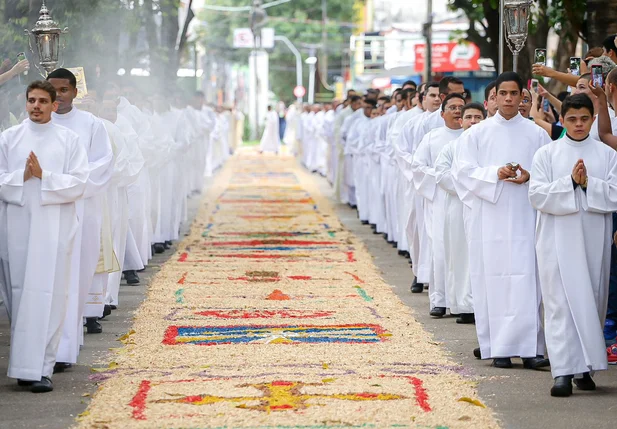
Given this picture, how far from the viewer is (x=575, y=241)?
7.51m

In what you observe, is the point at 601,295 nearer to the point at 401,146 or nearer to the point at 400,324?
the point at 400,324

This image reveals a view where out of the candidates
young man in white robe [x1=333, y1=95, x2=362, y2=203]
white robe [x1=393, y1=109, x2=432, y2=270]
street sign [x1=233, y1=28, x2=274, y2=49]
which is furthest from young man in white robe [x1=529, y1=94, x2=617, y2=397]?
street sign [x1=233, y1=28, x2=274, y2=49]

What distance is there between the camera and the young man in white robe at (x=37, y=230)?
7574mm

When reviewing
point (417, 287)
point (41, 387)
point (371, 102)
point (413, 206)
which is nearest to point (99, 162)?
point (41, 387)

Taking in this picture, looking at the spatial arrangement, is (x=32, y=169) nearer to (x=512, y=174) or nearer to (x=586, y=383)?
(x=512, y=174)

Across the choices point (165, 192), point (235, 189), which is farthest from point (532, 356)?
point (235, 189)

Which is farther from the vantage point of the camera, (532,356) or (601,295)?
(532,356)

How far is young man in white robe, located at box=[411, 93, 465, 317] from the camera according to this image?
10461 millimetres

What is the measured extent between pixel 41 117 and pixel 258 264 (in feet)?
20.2

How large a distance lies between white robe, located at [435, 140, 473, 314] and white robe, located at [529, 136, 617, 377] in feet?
7.49

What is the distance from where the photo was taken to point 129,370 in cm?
806

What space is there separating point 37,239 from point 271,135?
3845 cm

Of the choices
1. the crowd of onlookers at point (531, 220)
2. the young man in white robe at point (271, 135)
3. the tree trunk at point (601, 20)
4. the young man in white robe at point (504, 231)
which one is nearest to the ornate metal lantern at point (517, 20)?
the crowd of onlookers at point (531, 220)

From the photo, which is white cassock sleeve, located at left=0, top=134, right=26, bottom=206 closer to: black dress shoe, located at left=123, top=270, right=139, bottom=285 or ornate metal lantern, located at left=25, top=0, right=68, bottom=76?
ornate metal lantern, located at left=25, top=0, right=68, bottom=76
